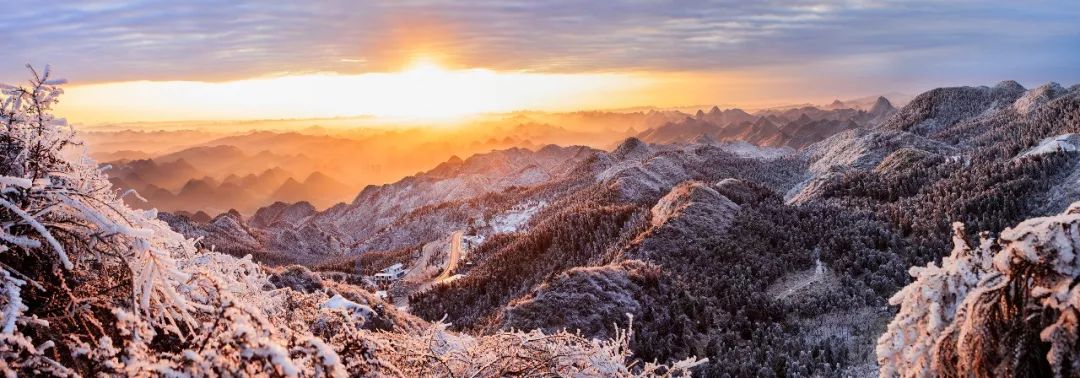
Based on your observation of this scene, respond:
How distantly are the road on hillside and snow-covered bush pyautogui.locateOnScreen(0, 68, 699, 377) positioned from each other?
5741cm

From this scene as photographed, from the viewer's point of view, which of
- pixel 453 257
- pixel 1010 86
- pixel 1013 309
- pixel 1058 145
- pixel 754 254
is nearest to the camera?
pixel 1013 309

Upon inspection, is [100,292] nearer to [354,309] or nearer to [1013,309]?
[354,309]

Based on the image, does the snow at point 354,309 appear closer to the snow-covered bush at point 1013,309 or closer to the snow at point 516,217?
the snow-covered bush at point 1013,309

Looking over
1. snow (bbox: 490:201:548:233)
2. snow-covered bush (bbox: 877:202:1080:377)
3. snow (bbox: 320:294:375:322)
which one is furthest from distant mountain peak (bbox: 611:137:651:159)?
snow-covered bush (bbox: 877:202:1080:377)

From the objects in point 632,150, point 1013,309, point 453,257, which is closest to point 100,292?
point 1013,309

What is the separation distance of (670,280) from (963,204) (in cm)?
2324

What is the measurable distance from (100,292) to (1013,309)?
553 centimetres

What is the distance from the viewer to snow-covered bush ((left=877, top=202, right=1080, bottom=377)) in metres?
3.59

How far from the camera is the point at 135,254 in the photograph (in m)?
3.72

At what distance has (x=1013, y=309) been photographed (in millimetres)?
3857

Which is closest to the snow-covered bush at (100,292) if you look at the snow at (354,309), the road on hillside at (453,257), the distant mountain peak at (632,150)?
the snow at (354,309)

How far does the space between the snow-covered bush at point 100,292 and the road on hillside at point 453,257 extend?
57.4 meters

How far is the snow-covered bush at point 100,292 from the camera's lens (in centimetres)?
308

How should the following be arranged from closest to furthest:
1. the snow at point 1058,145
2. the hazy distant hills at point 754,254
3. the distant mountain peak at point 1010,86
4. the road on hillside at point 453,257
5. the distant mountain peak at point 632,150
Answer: the hazy distant hills at point 754,254 < the snow at point 1058,145 < the road on hillside at point 453,257 < the distant mountain peak at point 1010,86 < the distant mountain peak at point 632,150
